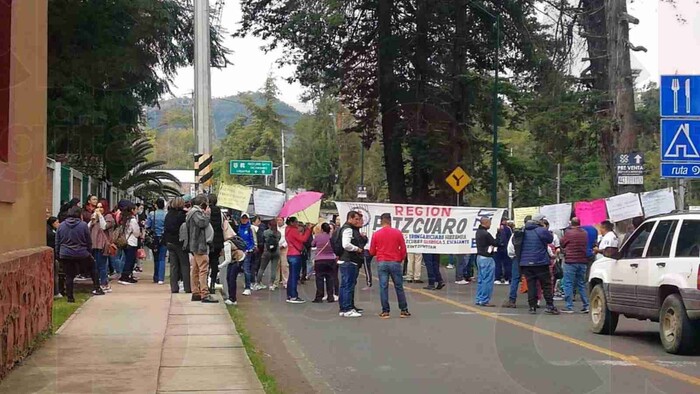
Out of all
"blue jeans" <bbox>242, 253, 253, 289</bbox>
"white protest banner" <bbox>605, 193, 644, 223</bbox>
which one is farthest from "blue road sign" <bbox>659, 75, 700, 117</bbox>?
"blue jeans" <bbox>242, 253, 253, 289</bbox>

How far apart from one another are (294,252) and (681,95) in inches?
323

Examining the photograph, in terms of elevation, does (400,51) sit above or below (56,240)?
above

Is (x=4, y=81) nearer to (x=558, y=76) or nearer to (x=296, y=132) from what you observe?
(x=558, y=76)

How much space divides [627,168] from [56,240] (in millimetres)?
12742

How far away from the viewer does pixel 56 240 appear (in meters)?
15.2

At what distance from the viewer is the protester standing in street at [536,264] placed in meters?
15.9

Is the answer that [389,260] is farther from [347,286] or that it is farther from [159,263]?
[159,263]

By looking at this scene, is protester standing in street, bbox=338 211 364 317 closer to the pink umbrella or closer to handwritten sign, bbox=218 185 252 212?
the pink umbrella

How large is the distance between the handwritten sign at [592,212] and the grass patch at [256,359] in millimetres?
11237

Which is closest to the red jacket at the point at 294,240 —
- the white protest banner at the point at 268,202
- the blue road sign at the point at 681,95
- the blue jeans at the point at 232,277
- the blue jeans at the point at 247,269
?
the blue jeans at the point at 247,269

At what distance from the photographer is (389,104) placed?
34688 millimetres

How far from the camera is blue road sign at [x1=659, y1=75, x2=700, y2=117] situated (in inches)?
516

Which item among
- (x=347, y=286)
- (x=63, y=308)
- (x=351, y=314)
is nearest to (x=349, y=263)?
(x=347, y=286)

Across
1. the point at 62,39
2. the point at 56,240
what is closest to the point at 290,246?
the point at 56,240
